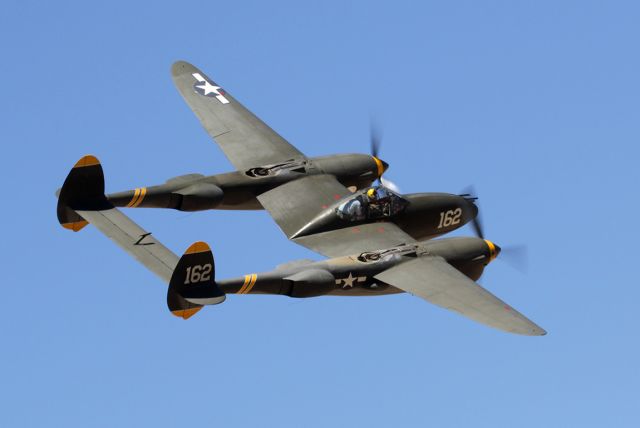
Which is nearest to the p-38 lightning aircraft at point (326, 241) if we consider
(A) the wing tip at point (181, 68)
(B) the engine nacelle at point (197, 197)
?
(B) the engine nacelle at point (197, 197)

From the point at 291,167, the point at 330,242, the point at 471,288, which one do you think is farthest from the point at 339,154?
the point at 471,288

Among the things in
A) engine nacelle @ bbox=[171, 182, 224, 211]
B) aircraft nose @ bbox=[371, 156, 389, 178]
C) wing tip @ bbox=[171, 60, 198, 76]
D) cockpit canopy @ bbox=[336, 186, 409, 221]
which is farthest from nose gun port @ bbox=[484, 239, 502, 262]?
wing tip @ bbox=[171, 60, 198, 76]

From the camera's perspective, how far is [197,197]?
218 feet

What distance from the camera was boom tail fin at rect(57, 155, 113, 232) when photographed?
2522 inches

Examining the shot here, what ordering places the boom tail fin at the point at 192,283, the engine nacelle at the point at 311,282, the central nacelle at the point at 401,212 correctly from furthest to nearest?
the central nacelle at the point at 401,212 → the engine nacelle at the point at 311,282 → the boom tail fin at the point at 192,283

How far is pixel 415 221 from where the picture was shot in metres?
66.6

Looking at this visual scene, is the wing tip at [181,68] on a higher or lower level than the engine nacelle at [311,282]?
higher

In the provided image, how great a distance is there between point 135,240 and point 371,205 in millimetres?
8973

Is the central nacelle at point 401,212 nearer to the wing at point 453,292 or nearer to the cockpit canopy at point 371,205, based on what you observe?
the cockpit canopy at point 371,205

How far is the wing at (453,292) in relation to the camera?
189 feet

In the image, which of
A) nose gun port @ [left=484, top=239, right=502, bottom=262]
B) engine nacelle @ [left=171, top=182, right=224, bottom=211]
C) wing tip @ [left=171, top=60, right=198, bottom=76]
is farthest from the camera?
wing tip @ [left=171, top=60, right=198, bottom=76]

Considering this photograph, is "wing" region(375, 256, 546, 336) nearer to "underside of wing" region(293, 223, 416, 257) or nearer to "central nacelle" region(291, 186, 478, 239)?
"underside of wing" region(293, 223, 416, 257)

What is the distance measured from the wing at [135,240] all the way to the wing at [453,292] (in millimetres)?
7291

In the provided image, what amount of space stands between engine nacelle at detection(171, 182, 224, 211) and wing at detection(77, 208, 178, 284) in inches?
122
